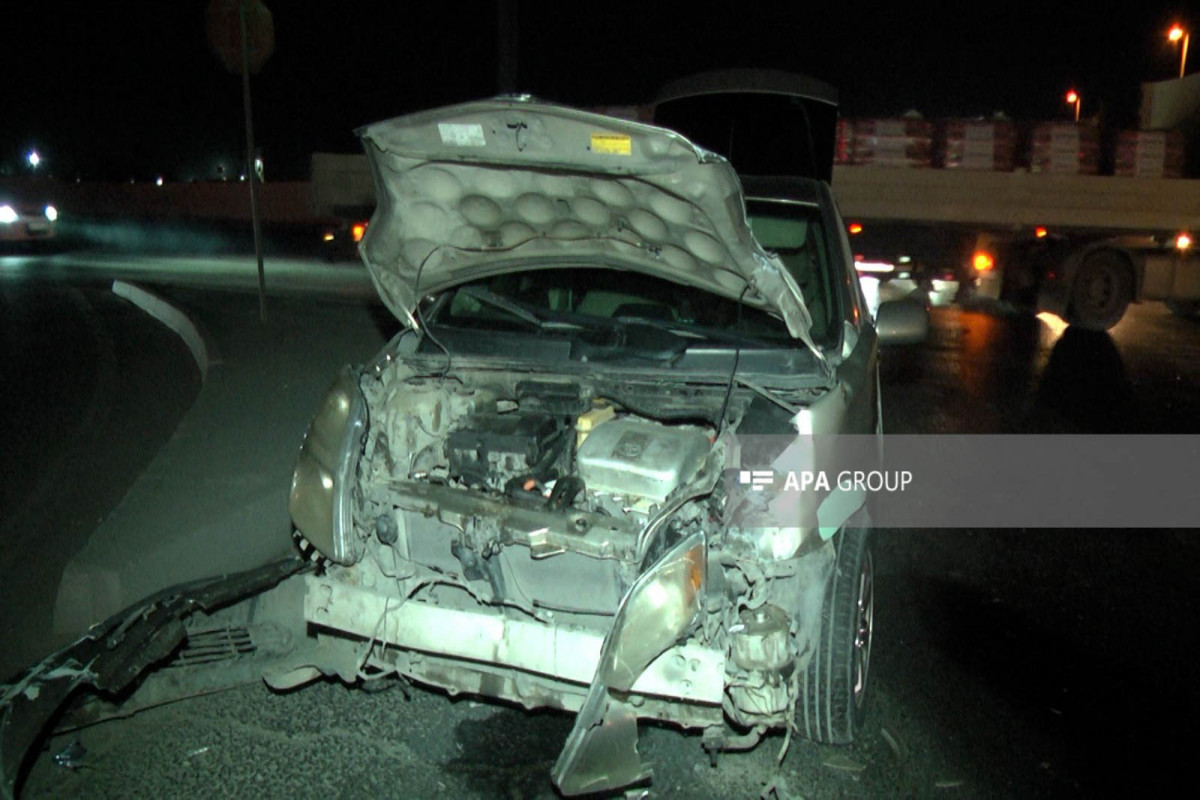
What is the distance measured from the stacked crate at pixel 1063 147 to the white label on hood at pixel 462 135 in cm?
1426

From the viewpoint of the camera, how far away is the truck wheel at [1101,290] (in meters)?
15.0

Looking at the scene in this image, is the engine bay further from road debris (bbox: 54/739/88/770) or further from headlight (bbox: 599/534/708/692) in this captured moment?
road debris (bbox: 54/739/88/770)

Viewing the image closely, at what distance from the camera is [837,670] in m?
3.19

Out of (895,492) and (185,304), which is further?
(185,304)

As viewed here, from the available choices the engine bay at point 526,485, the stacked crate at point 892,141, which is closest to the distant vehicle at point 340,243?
the stacked crate at point 892,141

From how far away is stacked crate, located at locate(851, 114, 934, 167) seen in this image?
15203 millimetres

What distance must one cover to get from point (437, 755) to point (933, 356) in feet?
31.4

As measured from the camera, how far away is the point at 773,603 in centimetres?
302

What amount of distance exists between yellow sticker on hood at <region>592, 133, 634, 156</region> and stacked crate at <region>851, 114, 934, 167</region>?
43.1 ft

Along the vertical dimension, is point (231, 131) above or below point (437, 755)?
above

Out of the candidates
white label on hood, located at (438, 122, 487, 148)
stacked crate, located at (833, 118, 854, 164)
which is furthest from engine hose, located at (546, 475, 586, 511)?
stacked crate, located at (833, 118, 854, 164)

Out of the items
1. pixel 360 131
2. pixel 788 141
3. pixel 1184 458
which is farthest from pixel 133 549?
pixel 788 141

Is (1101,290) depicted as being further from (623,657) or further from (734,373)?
(623,657)

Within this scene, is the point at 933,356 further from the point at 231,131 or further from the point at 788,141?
the point at 231,131
